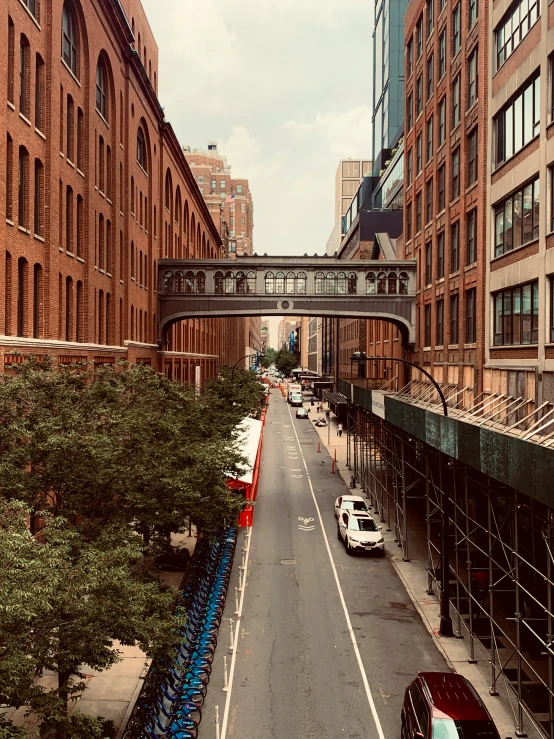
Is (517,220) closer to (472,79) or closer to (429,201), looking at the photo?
(472,79)

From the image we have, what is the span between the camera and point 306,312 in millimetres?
49594

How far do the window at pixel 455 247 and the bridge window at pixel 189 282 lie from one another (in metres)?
23.4

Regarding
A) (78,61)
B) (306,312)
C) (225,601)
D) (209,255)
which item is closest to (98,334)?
(78,61)

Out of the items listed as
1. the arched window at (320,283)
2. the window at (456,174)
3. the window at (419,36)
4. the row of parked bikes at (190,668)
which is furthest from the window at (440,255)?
the row of parked bikes at (190,668)

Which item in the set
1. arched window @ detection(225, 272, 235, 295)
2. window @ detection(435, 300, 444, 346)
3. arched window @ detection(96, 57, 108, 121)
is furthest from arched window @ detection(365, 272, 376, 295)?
arched window @ detection(96, 57, 108, 121)

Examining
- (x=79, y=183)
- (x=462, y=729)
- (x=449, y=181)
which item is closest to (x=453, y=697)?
(x=462, y=729)

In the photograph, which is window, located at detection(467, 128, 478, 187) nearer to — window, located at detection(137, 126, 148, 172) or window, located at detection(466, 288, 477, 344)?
window, located at detection(466, 288, 477, 344)

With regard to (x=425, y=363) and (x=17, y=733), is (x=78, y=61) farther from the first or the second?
(x=17, y=733)

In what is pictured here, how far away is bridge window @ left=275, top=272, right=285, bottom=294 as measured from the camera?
165 ft

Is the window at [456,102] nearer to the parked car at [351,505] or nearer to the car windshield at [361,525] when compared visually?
the parked car at [351,505]

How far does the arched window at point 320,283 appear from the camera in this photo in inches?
1971

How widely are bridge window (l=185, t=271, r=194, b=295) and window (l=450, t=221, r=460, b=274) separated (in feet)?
76.7

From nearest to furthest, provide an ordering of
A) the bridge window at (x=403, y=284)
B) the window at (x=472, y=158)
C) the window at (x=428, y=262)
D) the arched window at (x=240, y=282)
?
the window at (x=472, y=158)
the window at (x=428, y=262)
the bridge window at (x=403, y=284)
the arched window at (x=240, y=282)

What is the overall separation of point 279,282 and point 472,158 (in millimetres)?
23226
